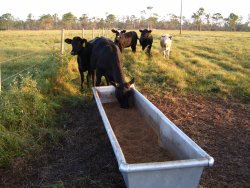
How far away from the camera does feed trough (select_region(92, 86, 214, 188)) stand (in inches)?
130

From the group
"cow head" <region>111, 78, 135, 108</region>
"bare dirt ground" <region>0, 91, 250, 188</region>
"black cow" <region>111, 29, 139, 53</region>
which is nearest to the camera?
"bare dirt ground" <region>0, 91, 250, 188</region>

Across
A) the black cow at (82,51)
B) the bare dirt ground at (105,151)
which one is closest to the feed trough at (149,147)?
the bare dirt ground at (105,151)

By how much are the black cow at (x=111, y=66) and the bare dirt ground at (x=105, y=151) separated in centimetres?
72

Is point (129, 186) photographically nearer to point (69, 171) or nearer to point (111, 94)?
point (69, 171)

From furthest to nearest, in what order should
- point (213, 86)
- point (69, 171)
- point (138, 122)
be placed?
point (213, 86)
point (138, 122)
point (69, 171)

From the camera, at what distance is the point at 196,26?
268 feet

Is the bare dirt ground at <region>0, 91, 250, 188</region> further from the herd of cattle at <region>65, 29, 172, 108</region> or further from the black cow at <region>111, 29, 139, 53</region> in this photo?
the black cow at <region>111, 29, 139, 53</region>

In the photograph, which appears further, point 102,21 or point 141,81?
point 102,21

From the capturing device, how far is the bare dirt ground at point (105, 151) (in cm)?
437

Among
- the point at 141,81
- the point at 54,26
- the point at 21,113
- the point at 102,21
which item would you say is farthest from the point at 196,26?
the point at 21,113

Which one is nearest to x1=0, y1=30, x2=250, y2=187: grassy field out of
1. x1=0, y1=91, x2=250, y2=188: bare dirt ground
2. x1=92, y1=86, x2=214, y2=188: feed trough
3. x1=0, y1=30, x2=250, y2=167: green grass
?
x1=0, y1=30, x2=250, y2=167: green grass

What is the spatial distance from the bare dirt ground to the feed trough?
0.37 meters

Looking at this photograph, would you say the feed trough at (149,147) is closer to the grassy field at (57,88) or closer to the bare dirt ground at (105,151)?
the bare dirt ground at (105,151)

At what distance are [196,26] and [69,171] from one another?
266 ft
